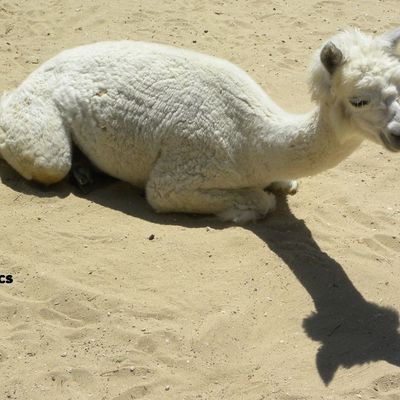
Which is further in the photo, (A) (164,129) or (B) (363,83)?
(A) (164,129)

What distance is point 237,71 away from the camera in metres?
6.04

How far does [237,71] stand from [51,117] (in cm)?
158

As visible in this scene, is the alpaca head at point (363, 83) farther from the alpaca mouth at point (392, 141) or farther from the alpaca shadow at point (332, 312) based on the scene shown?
the alpaca shadow at point (332, 312)

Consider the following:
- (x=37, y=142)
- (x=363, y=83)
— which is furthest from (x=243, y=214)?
(x=37, y=142)

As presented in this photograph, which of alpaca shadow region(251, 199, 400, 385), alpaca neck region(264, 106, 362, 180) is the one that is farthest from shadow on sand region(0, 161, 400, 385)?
alpaca neck region(264, 106, 362, 180)

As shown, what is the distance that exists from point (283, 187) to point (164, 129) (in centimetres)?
119

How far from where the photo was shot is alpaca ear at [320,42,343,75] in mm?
4809

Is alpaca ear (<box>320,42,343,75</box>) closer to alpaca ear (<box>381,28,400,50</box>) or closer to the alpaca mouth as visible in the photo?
alpaca ear (<box>381,28,400,50</box>)

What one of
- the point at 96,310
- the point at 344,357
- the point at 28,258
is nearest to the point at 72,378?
the point at 96,310

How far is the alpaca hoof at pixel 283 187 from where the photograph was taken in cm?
635

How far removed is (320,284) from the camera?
5.35 m

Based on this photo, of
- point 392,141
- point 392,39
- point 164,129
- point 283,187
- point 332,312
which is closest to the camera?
point 392,141

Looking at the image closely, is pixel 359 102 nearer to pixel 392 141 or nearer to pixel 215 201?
pixel 392 141

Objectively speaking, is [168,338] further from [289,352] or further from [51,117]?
[51,117]
